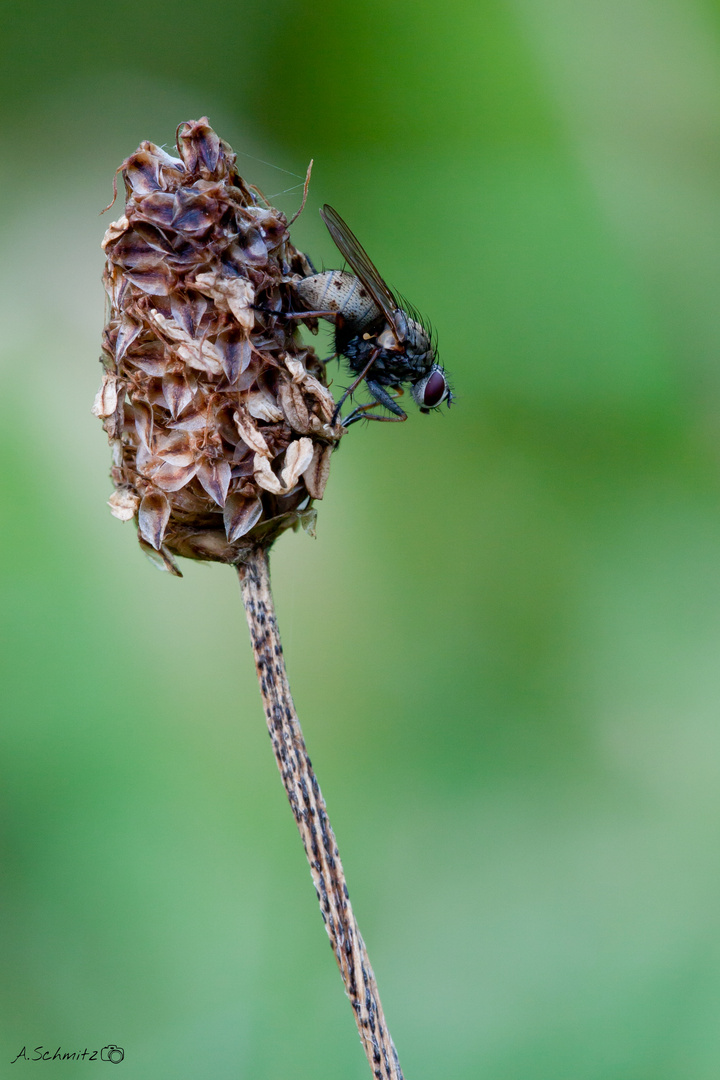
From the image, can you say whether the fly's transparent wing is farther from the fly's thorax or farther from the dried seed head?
the dried seed head

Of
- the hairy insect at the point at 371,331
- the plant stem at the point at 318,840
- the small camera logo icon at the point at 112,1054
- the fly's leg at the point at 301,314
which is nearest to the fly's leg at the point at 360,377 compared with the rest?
the hairy insect at the point at 371,331

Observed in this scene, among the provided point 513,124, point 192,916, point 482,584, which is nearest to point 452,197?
point 513,124

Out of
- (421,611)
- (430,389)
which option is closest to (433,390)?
(430,389)

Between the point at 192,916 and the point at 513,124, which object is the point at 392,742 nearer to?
the point at 192,916

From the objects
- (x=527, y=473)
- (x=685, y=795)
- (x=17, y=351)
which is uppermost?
(x=527, y=473)

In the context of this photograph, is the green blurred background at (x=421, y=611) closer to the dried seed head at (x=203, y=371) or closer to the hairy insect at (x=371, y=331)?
the hairy insect at (x=371, y=331)

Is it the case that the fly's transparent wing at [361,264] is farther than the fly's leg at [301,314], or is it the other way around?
the fly's transparent wing at [361,264]
